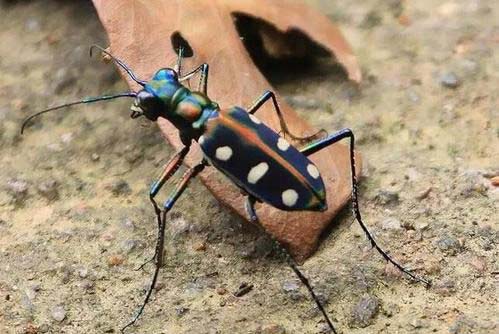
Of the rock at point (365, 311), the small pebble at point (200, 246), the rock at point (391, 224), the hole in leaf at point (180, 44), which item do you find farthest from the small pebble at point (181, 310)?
the hole in leaf at point (180, 44)

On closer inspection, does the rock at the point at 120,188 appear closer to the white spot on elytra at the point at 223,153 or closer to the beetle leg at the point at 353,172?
the white spot on elytra at the point at 223,153

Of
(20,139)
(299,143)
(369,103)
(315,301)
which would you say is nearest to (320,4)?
(369,103)

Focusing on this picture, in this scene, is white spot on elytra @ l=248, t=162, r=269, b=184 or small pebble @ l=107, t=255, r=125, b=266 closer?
white spot on elytra @ l=248, t=162, r=269, b=184

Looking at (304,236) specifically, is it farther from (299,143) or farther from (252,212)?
(299,143)

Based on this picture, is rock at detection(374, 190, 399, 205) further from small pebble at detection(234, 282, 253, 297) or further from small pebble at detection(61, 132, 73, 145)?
small pebble at detection(61, 132, 73, 145)

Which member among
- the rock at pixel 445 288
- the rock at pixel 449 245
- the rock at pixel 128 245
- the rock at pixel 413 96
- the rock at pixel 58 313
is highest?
the rock at pixel 58 313

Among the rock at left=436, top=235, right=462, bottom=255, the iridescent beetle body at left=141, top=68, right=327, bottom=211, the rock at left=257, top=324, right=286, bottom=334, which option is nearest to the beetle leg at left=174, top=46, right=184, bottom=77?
the iridescent beetle body at left=141, top=68, right=327, bottom=211
